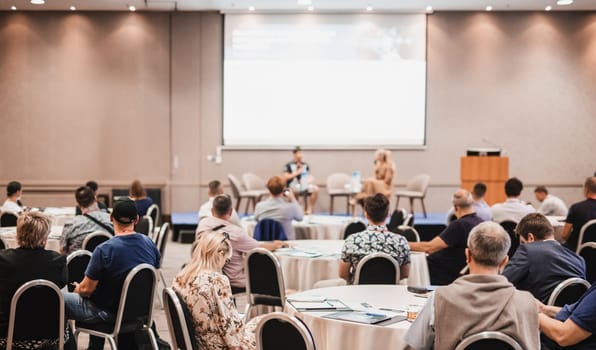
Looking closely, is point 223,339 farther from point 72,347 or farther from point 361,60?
point 361,60

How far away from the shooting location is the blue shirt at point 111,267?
4.95 metres

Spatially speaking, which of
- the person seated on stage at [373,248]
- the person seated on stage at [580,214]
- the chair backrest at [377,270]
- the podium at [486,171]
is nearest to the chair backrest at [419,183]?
the podium at [486,171]

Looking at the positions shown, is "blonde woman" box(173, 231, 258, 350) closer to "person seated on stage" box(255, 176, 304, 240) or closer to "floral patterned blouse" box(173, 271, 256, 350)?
"floral patterned blouse" box(173, 271, 256, 350)

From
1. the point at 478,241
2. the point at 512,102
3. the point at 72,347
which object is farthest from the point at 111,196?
the point at 478,241

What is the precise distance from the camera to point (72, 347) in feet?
16.3

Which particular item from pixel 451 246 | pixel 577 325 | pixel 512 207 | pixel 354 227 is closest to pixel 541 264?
pixel 577 325

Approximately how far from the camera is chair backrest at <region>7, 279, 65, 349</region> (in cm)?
448

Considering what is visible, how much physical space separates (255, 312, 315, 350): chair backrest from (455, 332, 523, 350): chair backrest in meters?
0.66

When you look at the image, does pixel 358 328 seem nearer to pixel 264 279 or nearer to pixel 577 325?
pixel 577 325

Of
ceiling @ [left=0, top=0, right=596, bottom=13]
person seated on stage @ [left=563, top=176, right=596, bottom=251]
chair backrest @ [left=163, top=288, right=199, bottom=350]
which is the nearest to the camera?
chair backrest @ [left=163, top=288, right=199, bottom=350]

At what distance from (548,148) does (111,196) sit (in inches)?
345

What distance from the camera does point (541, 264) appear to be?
459 cm

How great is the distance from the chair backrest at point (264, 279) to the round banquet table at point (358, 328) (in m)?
1.11

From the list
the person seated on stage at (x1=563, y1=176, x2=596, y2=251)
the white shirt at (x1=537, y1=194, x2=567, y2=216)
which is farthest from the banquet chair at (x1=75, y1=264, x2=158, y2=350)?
the white shirt at (x1=537, y1=194, x2=567, y2=216)
